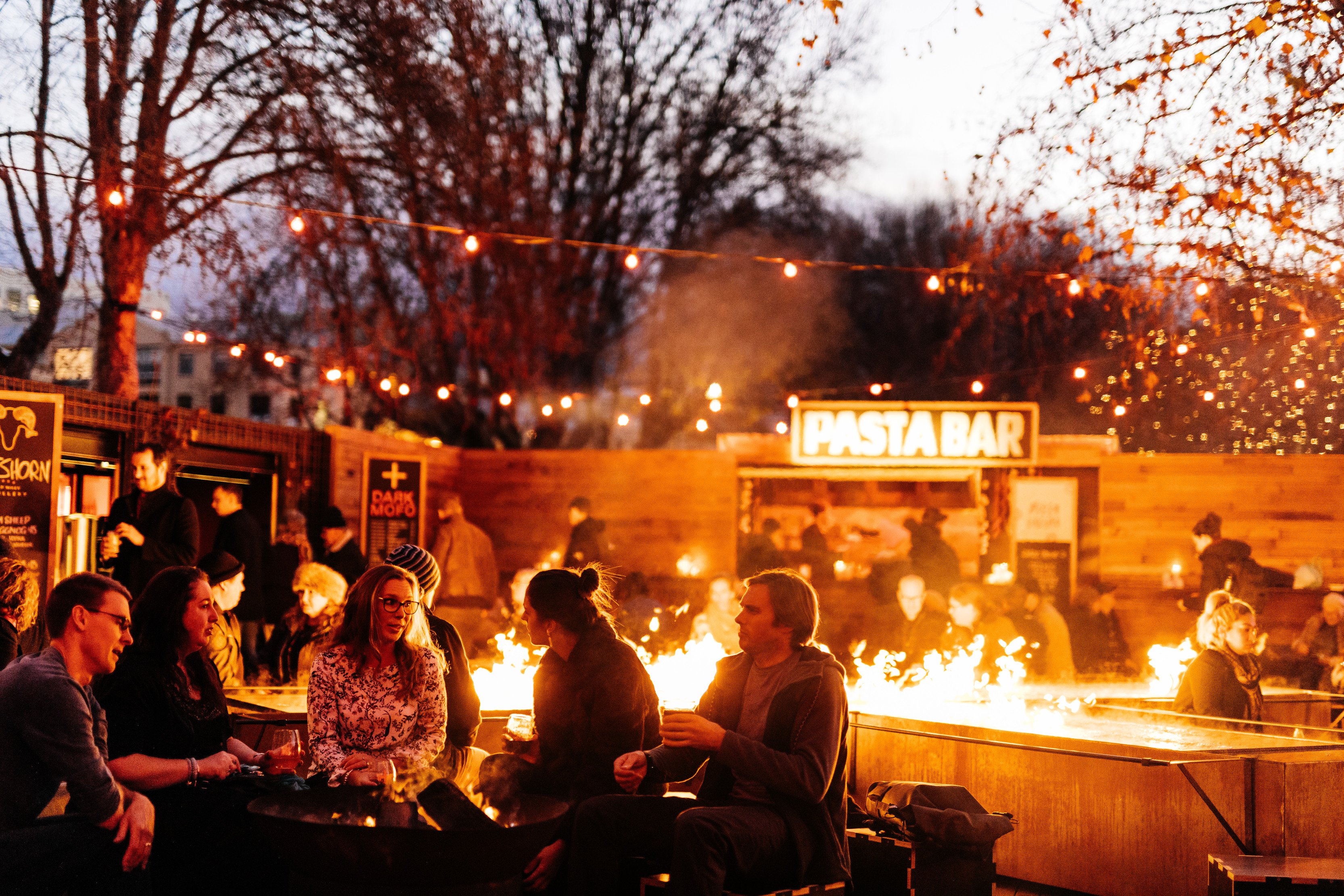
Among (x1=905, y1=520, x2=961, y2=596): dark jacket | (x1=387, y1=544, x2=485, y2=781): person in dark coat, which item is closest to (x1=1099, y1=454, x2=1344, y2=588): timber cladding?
(x1=905, y1=520, x2=961, y2=596): dark jacket

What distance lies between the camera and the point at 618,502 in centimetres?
1488

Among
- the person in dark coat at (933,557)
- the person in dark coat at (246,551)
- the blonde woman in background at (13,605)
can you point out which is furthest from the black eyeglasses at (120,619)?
the person in dark coat at (933,557)

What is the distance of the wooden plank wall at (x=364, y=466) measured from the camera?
13242 millimetres

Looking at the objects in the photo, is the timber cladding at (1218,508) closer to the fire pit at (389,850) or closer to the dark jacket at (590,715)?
the dark jacket at (590,715)

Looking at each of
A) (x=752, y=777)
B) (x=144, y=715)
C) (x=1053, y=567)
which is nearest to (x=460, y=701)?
(x=144, y=715)

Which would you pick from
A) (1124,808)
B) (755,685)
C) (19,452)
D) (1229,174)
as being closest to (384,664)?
(755,685)

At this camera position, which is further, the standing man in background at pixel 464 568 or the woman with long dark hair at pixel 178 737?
the standing man in background at pixel 464 568

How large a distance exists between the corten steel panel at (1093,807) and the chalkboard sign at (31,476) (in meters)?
5.39

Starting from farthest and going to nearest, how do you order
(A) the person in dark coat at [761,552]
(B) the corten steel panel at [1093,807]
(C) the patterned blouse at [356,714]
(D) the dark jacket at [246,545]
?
(A) the person in dark coat at [761,552] → (D) the dark jacket at [246,545] → (B) the corten steel panel at [1093,807] → (C) the patterned blouse at [356,714]

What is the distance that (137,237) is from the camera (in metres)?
13.7

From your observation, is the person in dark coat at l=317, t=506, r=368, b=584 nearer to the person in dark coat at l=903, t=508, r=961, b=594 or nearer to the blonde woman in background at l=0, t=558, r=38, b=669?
the blonde woman in background at l=0, t=558, r=38, b=669

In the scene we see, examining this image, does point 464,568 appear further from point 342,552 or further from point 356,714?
point 356,714

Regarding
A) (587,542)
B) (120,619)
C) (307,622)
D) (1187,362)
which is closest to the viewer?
(120,619)

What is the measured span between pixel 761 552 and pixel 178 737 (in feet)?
28.7
